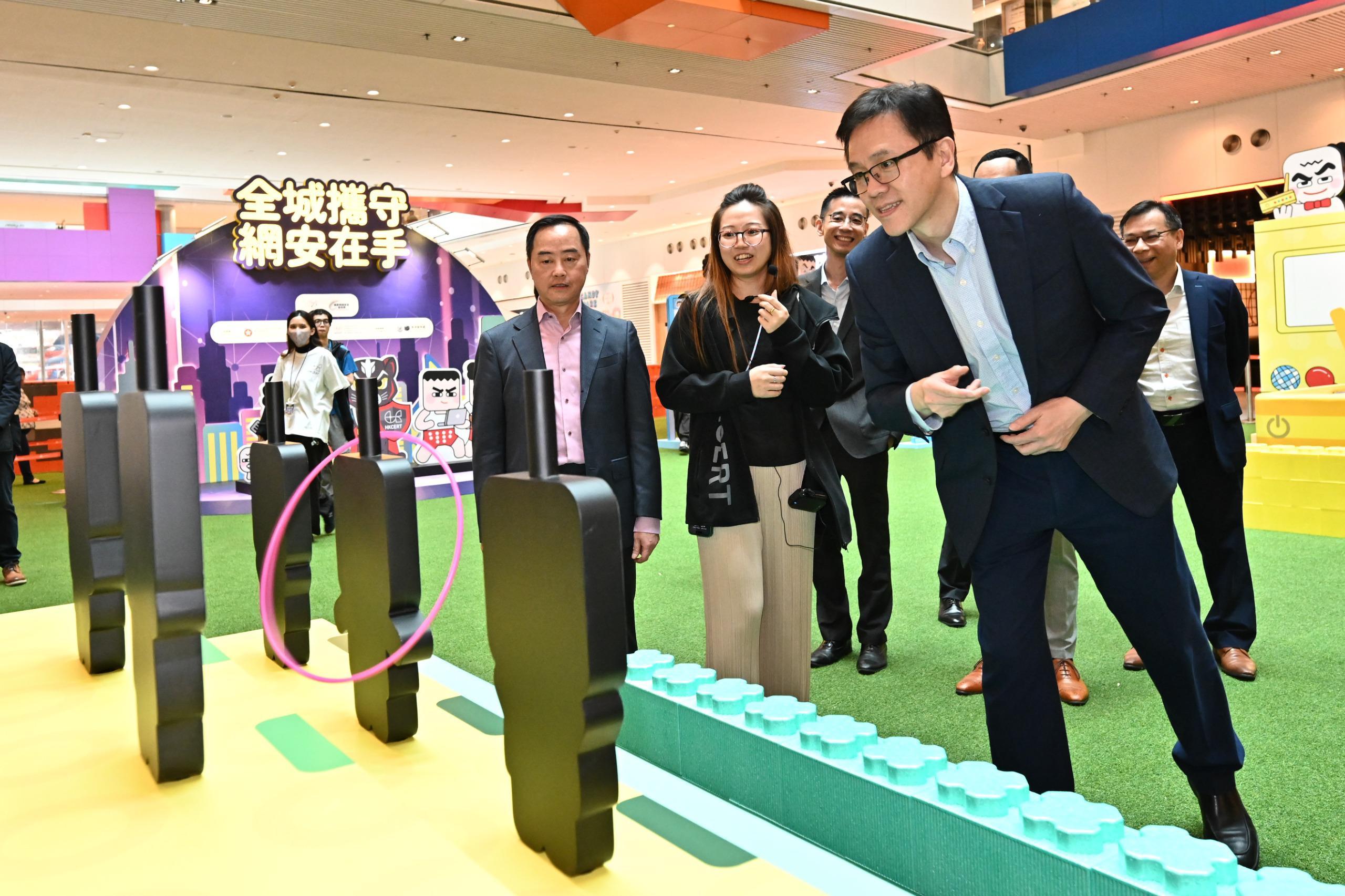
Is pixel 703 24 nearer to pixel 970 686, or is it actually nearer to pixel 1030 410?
pixel 970 686

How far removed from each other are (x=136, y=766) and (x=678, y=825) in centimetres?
88

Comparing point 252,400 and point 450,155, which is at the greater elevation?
point 450,155

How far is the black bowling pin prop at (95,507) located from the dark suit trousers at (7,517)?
12.6 feet

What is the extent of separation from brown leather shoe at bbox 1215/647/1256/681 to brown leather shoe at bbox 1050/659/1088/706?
18.7 inches

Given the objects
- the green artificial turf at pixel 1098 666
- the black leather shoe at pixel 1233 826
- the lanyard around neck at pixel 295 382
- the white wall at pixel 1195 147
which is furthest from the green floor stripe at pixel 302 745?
the white wall at pixel 1195 147

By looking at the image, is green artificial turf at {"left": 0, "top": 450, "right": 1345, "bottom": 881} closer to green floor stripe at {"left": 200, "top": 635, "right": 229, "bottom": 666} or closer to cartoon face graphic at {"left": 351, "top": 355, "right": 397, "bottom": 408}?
green floor stripe at {"left": 200, "top": 635, "right": 229, "bottom": 666}

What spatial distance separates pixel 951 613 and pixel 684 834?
292 cm

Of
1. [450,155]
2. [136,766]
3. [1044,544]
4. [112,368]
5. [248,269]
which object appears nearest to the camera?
[136,766]

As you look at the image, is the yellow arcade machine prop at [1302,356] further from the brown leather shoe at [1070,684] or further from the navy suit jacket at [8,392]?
the navy suit jacket at [8,392]

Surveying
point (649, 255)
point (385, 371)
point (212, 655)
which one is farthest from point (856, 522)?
point (649, 255)

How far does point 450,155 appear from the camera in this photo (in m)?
13.6

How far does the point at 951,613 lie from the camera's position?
153 inches

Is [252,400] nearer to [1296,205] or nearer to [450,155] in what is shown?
[450,155]

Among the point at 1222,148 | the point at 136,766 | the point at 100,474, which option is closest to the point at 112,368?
the point at 100,474
